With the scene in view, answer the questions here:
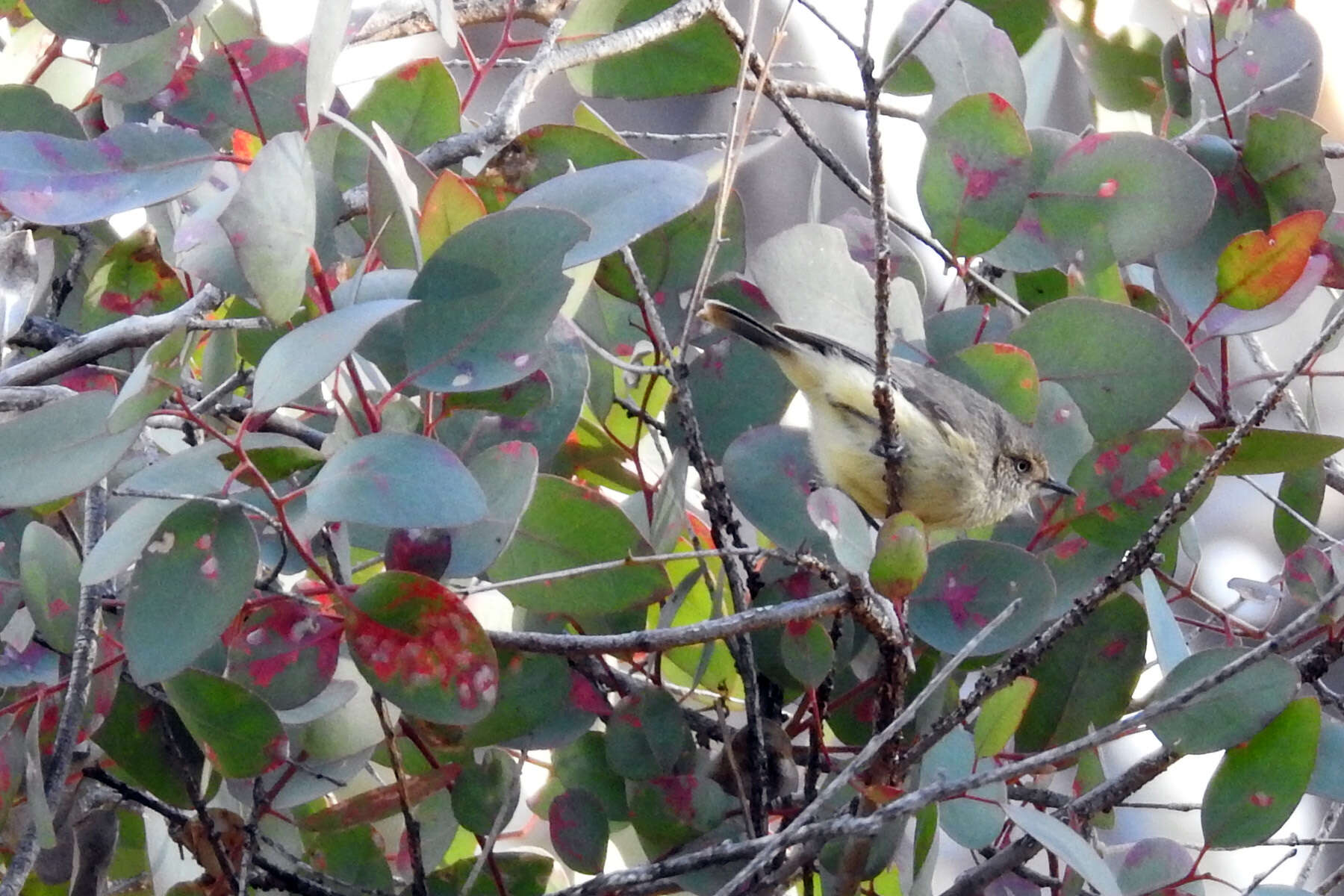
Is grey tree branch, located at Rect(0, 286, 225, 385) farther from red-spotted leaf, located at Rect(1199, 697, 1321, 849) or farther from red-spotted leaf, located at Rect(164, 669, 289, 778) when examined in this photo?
red-spotted leaf, located at Rect(1199, 697, 1321, 849)

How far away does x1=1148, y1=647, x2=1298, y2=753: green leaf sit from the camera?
1.39 meters

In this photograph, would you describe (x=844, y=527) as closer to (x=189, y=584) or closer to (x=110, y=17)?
(x=189, y=584)

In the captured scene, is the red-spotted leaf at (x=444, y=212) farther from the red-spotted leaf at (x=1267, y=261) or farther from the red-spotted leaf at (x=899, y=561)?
the red-spotted leaf at (x=1267, y=261)

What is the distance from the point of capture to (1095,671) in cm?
160

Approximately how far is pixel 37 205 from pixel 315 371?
0.41 m

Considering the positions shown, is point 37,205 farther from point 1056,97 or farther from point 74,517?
point 1056,97

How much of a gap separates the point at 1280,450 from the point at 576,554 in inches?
32.5

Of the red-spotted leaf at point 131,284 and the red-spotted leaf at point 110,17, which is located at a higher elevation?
the red-spotted leaf at point 110,17

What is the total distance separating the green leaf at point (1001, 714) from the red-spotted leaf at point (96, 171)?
970 millimetres

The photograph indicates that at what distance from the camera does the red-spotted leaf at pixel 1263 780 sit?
1412 millimetres

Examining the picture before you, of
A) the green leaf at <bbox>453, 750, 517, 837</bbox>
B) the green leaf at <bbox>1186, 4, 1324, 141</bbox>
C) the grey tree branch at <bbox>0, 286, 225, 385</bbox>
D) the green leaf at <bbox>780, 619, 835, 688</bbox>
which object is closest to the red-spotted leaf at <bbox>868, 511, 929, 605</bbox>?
the green leaf at <bbox>780, 619, 835, 688</bbox>

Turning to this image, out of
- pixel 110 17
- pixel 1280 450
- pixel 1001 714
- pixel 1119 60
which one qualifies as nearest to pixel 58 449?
pixel 110 17

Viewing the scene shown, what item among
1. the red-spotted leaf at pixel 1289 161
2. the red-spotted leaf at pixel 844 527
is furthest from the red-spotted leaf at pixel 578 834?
the red-spotted leaf at pixel 1289 161

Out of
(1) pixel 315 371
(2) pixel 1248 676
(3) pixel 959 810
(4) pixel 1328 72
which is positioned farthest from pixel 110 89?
(4) pixel 1328 72
